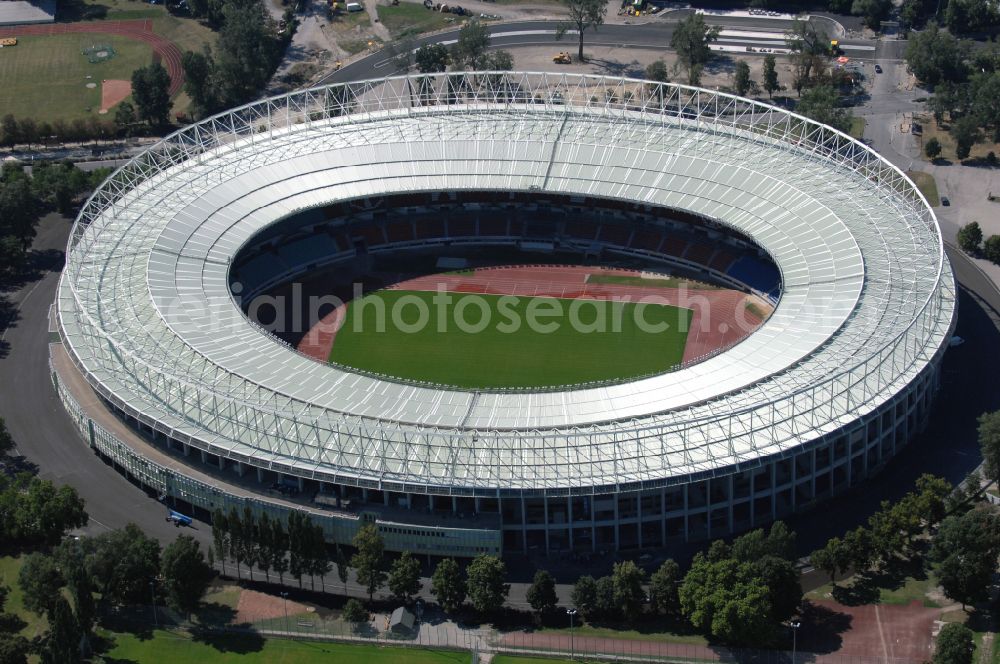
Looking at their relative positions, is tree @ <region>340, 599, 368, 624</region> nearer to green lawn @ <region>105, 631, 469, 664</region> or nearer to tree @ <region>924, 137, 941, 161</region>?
→ green lawn @ <region>105, 631, 469, 664</region>

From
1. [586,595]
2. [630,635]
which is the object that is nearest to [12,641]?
[586,595]

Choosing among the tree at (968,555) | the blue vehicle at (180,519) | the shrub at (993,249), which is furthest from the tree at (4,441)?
the shrub at (993,249)

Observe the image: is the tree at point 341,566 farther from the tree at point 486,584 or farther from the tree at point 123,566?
the tree at point 123,566

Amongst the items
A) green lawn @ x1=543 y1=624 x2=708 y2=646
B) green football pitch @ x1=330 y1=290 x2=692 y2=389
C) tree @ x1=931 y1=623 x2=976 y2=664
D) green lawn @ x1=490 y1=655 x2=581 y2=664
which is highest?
green football pitch @ x1=330 y1=290 x2=692 y2=389

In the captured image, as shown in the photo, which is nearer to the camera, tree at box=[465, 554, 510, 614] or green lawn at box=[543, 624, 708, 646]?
green lawn at box=[543, 624, 708, 646]

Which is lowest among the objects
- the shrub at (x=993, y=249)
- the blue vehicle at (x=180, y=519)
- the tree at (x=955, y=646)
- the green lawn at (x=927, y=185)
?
the blue vehicle at (x=180, y=519)

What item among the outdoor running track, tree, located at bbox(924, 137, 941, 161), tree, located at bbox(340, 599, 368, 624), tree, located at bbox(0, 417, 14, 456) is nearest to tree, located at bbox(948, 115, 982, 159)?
tree, located at bbox(924, 137, 941, 161)
